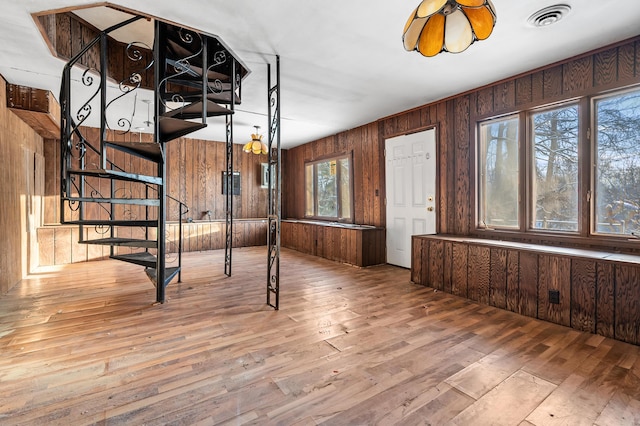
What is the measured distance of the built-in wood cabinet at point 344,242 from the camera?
524 centimetres

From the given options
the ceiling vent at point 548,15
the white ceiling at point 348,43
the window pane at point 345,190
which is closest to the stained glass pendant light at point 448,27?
the white ceiling at point 348,43

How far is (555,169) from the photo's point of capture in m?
3.38

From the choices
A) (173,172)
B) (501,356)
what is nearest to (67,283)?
(173,172)

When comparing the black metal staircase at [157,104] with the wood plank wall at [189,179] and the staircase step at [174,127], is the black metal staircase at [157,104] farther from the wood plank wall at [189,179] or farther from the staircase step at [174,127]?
the wood plank wall at [189,179]

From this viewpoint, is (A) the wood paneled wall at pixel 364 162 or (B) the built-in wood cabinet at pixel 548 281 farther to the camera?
(A) the wood paneled wall at pixel 364 162

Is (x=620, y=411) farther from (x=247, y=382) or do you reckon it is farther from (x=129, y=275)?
(x=129, y=275)

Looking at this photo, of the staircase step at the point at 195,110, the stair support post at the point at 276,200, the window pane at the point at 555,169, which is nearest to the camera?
the staircase step at the point at 195,110

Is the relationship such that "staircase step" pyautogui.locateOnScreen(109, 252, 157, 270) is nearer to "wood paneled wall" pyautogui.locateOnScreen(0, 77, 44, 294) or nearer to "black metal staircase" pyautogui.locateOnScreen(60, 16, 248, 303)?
"black metal staircase" pyautogui.locateOnScreen(60, 16, 248, 303)

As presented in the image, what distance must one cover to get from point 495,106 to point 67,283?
6.03 meters

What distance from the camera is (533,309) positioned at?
2998 mm

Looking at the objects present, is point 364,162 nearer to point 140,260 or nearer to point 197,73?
point 197,73

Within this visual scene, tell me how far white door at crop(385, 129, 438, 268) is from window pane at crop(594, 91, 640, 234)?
73.7 inches

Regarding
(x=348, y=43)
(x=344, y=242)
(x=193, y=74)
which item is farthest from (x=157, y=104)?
(x=344, y=242)

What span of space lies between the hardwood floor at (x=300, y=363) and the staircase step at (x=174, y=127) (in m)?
1.84
